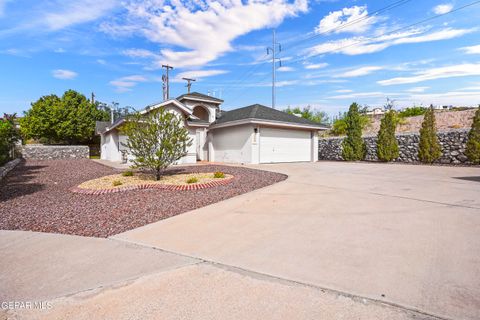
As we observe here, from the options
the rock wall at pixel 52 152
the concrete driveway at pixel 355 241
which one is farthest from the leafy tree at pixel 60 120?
the concrete driveway at pixel 355 241

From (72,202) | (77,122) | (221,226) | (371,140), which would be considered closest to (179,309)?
(221,226)

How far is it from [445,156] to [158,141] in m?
16.3

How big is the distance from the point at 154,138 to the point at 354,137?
15105 mm

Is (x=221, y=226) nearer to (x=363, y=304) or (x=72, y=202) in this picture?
(x=363, y=304)

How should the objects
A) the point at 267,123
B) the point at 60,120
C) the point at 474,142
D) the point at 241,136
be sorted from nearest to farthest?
the point at 474,142
the point at 267,123
the point at 241,136
the point at 60,120

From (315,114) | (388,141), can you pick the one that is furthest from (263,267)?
(315,114)

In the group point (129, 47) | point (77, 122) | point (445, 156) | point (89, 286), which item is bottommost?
point (89, 286)

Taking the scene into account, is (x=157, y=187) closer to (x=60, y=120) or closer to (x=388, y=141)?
(x=388, y=141)

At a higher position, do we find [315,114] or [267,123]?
[315,114]

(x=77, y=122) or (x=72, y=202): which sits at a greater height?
(x=77, y=122)

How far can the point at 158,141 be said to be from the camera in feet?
29.1

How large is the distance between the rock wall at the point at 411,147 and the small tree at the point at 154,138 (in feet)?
49.5

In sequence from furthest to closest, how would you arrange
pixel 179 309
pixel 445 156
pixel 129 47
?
pixel 129 47
pixel 445 156
pixel 179 309

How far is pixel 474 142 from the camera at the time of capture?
43.4ft
